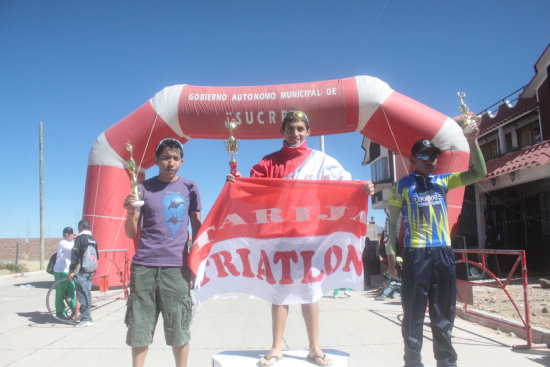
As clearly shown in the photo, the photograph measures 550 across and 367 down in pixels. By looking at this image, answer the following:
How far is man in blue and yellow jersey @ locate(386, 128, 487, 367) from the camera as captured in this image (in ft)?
9.46

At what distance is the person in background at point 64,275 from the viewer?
645 centimetres

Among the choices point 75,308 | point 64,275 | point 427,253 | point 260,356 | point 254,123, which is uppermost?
point 254,123

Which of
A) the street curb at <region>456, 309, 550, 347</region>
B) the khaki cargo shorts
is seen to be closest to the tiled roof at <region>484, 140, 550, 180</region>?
the street curb at <region>456, 309, 550, 347</region>

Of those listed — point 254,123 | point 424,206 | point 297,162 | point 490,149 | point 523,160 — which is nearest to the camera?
point 424,206

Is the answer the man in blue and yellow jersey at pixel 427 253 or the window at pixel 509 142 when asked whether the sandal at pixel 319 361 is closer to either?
the man in blue and yellow jersey at pixel 427 253

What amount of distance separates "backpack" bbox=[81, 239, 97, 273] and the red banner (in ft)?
13.4

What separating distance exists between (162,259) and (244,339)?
267 cm

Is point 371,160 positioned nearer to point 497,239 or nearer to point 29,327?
point 497,239

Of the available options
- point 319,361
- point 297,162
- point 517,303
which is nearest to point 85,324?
point 319,361

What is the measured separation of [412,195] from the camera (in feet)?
10.1

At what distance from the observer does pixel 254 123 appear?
29.1ft

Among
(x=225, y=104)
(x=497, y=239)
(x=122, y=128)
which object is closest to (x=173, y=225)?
(x=225, y=104)

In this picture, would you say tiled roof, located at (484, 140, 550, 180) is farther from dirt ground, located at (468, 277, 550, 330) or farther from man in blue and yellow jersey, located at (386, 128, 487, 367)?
man in blue and yellow jersey, located at (386, 128, 487, 367)

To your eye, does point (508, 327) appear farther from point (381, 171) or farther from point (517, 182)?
point (381, 171)
